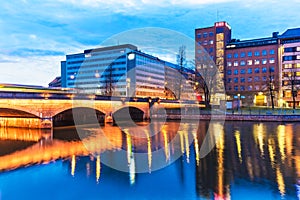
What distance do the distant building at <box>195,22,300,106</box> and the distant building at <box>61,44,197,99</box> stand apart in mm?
27979

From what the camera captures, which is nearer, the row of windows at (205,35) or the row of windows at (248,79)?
the row of windows at (248,79)

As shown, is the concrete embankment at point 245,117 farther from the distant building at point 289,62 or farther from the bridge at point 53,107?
the distant building at point 289,62

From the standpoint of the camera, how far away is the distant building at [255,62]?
302ft

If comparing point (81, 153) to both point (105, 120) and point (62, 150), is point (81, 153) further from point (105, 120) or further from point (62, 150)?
point (105, 120)

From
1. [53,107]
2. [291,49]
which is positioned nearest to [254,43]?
[291,49]

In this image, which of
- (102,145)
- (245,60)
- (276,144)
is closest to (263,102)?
(245,60)

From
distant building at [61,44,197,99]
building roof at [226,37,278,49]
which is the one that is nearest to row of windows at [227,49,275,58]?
building roof at [226,37,278,49]

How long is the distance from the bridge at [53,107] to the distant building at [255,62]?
48.4 meters

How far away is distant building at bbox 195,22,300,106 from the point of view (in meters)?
92.2

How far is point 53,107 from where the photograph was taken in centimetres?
3916

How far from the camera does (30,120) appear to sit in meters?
40.2

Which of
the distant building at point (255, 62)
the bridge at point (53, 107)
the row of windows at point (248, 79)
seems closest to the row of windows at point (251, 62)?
the distant building at point (255, 62)

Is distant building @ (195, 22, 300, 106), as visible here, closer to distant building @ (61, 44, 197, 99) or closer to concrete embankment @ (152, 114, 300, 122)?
distant building @ (61, 44, 197, 99)

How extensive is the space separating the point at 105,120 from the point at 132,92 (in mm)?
82883
